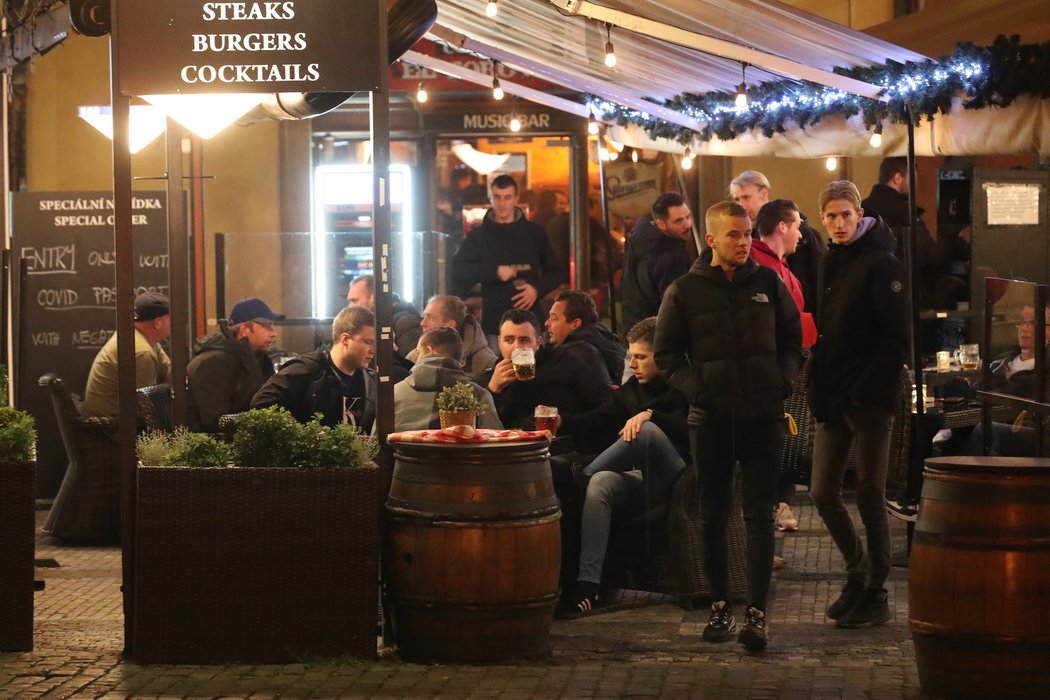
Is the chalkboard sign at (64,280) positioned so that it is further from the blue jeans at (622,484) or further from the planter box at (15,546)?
the planter box at (15,546)

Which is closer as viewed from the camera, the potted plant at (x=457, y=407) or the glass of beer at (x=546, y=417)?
the potted plant at (x=457, y=407)

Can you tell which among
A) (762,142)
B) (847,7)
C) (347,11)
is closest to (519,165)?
(847,7)

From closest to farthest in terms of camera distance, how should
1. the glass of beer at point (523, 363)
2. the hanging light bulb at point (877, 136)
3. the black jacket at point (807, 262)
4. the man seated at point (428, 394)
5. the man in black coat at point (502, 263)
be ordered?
the man seated at point (428, 394) → the glass of beer at point (523, 363) → the black jacket at point (807, 262) → the hanging light bulb at point (877, 136) → the man in black coat at point (502, 263)

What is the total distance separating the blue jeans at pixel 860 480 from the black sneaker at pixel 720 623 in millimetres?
716

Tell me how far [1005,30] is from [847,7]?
6.74 m

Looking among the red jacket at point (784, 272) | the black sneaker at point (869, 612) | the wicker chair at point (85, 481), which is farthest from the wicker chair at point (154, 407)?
the black sneaker at point (869, 612)

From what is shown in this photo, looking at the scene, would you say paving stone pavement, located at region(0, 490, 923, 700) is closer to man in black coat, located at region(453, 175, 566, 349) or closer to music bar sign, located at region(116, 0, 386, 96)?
music bar sign, located at region(116, 0, 386, 96)

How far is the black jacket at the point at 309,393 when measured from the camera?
9.35 meters

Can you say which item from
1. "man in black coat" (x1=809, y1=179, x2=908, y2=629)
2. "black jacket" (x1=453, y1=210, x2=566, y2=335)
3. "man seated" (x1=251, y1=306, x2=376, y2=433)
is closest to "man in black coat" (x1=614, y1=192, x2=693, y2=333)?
"man seated" (x1=251, y1=306, x2=376, y2=433)

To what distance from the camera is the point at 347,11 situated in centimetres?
726

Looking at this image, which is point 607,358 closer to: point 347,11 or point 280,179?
point 347,11

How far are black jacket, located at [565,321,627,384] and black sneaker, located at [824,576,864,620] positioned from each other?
2.17 meters

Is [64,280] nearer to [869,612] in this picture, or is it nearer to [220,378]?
[220,378]

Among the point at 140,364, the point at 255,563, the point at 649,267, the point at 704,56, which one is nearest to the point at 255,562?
the point at 255,563
